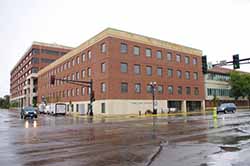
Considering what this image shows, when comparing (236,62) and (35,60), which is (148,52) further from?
(35,60)

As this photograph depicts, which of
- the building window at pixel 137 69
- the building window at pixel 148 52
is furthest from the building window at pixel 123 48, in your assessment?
the building window at pixel 148 52

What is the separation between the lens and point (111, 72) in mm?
47844

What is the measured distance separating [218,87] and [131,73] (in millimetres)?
38677

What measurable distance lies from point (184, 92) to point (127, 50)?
1895cm

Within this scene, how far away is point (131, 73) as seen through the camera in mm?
51094

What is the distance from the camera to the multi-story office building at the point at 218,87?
74875 millimetres

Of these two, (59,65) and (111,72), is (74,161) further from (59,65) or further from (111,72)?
(59,65)

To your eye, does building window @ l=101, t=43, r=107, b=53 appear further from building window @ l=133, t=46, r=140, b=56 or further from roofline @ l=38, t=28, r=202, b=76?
building window @ l=133, t=46, r=140, b=56

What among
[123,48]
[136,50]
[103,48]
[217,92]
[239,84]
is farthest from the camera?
[217,92]

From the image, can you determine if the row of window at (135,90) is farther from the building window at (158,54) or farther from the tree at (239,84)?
the tree at (239,84)

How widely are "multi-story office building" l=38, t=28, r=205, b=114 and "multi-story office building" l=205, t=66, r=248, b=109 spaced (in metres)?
9.16

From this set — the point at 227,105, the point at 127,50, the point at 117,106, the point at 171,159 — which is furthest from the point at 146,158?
the point at 227,105

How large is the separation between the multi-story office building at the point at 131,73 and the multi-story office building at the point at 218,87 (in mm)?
9157

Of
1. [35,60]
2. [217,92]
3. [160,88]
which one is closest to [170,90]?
[160,88]
